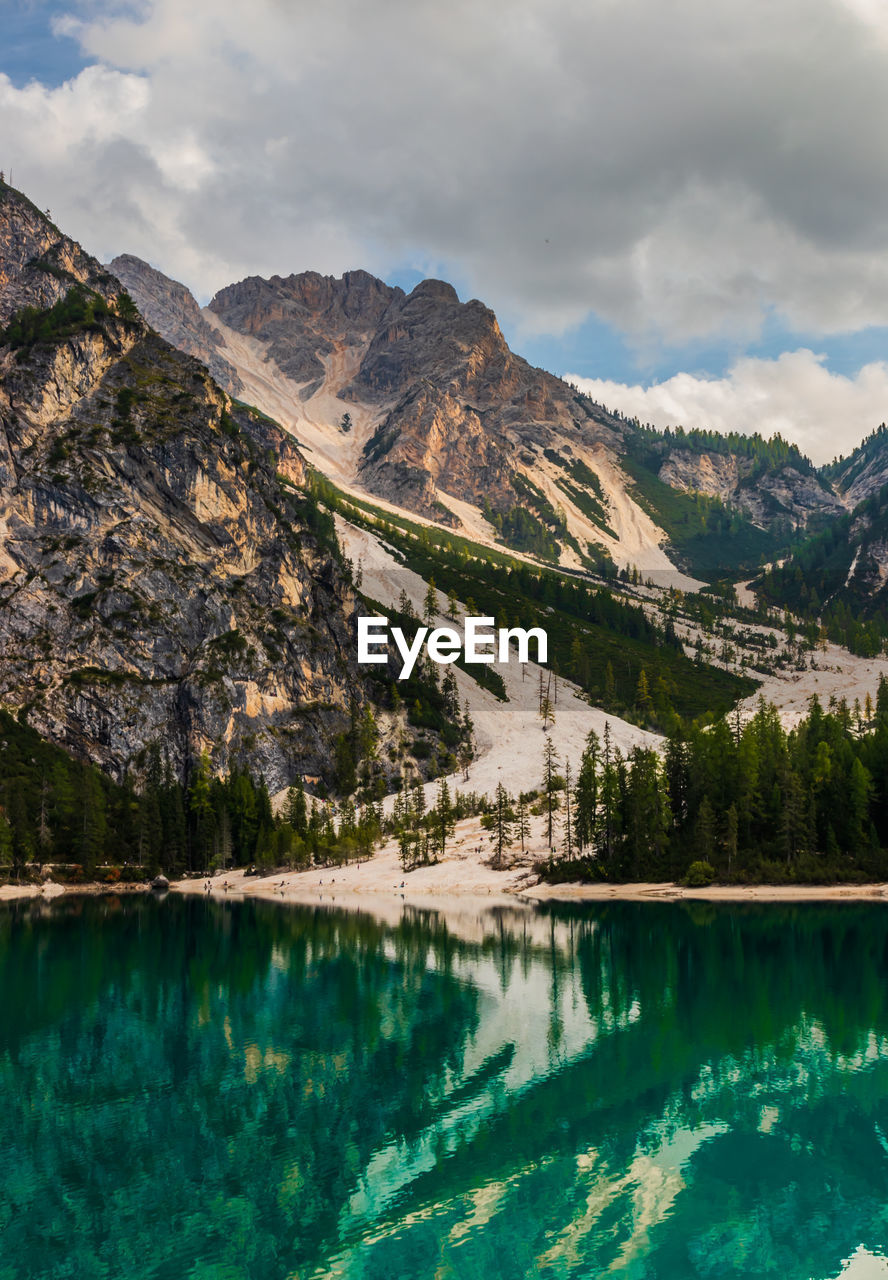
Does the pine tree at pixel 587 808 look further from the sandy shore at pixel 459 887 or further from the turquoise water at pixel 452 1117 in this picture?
the turquoise water at pixel 452 1117

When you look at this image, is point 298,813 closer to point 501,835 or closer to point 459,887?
point 459,887

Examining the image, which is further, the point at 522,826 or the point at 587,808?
the point at 522,826

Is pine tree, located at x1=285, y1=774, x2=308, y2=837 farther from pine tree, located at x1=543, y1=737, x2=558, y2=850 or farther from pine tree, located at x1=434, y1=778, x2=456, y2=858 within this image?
pine tree, located at x1=543, y1=737, x2=558, y2=850

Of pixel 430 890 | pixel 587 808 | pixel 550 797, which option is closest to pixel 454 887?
pixel 430 890

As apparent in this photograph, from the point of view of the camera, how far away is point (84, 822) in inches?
6033

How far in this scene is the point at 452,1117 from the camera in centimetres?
3722

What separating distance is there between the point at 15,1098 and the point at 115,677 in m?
154

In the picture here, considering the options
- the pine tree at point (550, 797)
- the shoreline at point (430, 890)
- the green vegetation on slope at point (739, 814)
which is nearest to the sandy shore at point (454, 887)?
the shoreline at point (430, 890)

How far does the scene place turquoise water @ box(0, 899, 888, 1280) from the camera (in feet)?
86.8

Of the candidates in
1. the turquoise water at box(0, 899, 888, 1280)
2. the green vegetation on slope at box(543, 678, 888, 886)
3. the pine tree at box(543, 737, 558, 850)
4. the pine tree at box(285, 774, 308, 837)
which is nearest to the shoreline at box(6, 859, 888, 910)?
the green vegetation on slope at box(543, 678, 888, 886)

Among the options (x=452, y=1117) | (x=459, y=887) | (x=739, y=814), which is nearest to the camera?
(x=452, y=1117)

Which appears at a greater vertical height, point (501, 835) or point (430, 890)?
point (501, 835)

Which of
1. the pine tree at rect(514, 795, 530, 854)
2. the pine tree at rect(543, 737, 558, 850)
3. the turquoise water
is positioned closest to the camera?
the turquoise water

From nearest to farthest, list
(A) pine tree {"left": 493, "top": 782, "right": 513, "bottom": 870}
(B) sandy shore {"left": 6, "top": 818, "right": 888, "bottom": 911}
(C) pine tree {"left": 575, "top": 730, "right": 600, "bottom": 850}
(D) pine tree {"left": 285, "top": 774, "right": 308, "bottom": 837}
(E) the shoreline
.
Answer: (E) the shoreline
(B) sandy shore {"left": 6, "top": 818, "right": 888, "bottom": 911}
(C) pine tree {"left": 575, "top": 730, "right": 600, "bottom": 850}
(A) pine tree {"left": 493, "top": 782, "right": 513, "bottom": 870}
(D) pine tree {"left": 285, "top": 774, "right": 308, "bottom": 837}
